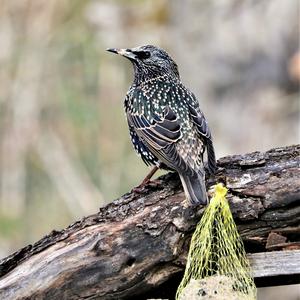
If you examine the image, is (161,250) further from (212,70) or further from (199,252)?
(212,70)

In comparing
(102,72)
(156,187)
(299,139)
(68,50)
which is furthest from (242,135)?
(156,187)

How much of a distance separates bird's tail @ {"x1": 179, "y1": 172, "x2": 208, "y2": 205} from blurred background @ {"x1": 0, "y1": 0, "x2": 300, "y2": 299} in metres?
4.85

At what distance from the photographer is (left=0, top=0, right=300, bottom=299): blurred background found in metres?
9.63

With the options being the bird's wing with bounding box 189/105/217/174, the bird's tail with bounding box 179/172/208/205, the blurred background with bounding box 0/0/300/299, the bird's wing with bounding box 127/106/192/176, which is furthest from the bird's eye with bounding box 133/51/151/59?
the blurred background with bounding box 0/0/300/299

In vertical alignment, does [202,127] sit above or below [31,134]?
below

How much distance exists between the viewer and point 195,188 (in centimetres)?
441

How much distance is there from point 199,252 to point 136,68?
259 centimetres

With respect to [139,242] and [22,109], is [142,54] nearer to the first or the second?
[139,242]

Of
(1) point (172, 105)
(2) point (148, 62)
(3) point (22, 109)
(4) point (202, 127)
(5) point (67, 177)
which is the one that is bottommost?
(4) point (202, 127)

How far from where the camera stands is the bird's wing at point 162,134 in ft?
17.1

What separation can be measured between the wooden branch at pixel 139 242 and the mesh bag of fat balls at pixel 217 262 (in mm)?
120

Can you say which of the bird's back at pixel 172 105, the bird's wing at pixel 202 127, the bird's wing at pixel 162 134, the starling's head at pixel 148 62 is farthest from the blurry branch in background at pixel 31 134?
the bird's wing at pixel 202 127

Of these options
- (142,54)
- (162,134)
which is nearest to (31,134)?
(142,54)

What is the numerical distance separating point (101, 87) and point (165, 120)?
6219 millimetres
